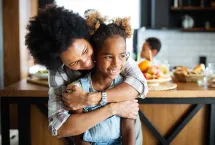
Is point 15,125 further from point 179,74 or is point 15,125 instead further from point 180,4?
point 180,4

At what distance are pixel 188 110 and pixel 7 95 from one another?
43.8 inches

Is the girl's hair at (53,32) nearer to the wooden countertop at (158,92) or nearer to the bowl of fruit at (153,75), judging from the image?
the wooden countertop at (158,92)

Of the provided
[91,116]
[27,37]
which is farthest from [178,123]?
[27,37]

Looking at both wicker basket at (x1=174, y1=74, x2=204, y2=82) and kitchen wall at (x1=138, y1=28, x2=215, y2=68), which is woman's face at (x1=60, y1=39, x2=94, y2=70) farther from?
kitchen wall at (x1=138, y1=28, x2=215, y2=68)

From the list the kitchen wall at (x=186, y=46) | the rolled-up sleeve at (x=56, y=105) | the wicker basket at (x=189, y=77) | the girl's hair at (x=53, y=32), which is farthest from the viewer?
the kitchen wall at (x=186, y=46)

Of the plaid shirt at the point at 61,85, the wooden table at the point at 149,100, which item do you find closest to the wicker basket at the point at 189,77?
the wooden table at the point at 149,100

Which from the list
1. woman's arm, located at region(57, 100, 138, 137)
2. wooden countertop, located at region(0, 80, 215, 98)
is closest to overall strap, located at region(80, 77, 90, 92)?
woman's arm, located at region(57, 100, 138, 137)

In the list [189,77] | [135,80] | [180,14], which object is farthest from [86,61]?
[180,14]

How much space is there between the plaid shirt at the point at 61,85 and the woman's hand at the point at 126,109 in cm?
6

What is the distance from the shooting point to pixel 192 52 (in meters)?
5.01

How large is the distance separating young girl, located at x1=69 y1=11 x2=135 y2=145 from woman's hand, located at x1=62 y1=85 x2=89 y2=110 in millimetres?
48

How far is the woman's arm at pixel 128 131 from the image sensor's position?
125 centimetres

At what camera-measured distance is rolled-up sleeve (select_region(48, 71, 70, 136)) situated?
1.17 meters

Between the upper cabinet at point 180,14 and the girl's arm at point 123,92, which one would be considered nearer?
the girl's arm at point 123,92
